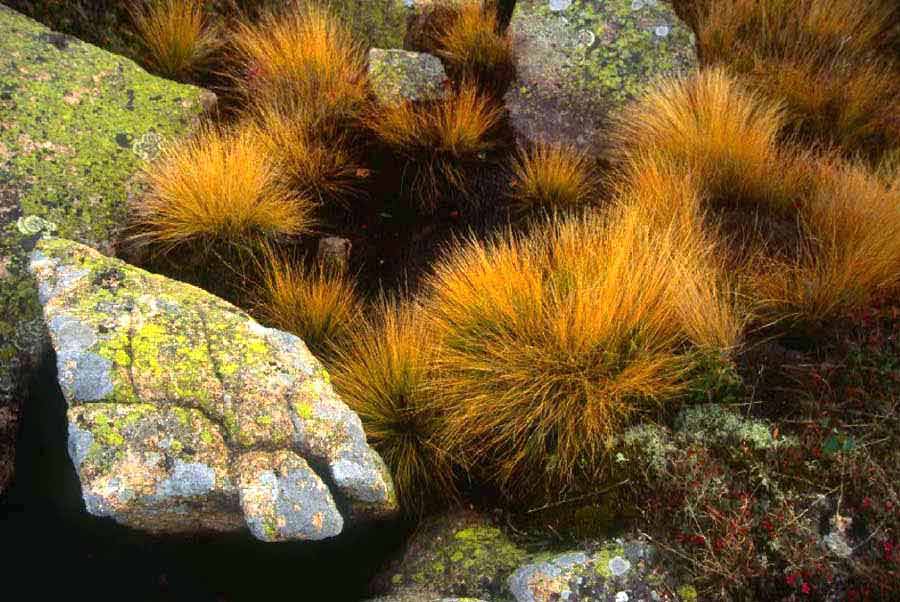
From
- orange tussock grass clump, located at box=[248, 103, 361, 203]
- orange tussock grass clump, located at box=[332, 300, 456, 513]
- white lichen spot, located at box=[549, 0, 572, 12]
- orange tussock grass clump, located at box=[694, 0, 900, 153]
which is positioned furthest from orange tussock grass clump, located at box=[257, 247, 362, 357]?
orange tussock grass clump, located at box=[694, 0, 900, 153]

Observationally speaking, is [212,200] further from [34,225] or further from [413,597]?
[413,597]

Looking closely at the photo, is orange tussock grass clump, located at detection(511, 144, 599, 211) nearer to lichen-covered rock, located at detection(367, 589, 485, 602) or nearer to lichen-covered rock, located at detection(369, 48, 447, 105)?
lichen-covered rock, located at detection(369, 48, 447, 105)

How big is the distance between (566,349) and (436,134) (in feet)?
7.50

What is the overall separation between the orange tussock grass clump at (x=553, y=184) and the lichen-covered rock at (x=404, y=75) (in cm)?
96

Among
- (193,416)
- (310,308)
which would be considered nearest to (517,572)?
(193,416)

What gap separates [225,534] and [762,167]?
3.79 meters

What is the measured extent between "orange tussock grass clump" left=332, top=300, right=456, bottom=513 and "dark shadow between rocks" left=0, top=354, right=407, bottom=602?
273 millimetres

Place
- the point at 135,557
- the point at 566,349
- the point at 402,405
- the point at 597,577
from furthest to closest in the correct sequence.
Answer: the point at 402,405, the point at 566,349, the point at 135,557, the point at 597,577

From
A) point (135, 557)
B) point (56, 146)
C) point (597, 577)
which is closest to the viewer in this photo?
point (597, 577)

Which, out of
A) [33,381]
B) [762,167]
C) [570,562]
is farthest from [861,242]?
[33,381]

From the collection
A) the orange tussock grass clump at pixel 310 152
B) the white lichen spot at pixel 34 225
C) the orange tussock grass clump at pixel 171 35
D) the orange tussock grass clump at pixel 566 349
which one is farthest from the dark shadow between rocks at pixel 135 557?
the orange tussock grass clump at pixel 171 35

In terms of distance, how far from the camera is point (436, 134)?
5.07 meters

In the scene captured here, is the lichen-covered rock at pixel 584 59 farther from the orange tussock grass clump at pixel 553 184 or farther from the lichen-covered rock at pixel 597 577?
the lichen-covered rock at pixel 597 577

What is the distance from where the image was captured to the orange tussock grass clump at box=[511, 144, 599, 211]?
15.6 ft
